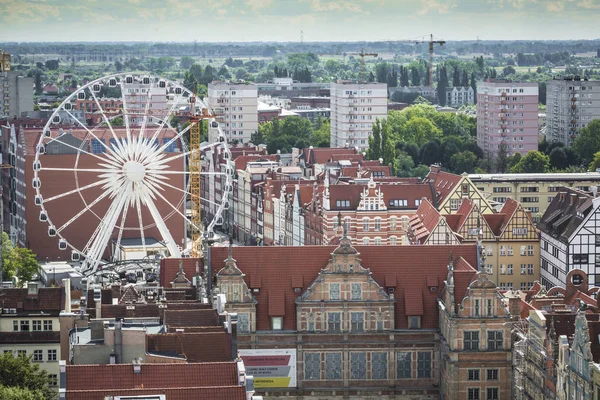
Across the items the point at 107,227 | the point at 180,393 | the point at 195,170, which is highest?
the point at 195,170

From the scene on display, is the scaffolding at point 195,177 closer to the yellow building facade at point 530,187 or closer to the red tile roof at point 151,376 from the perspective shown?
the yellow building facade at point 530,187

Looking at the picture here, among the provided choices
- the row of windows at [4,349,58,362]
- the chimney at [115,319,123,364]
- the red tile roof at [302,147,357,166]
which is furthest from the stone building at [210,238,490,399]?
the red tile roof at [302,147,357,166]

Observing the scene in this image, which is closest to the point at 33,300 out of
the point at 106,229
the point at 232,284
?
the point at 232,284

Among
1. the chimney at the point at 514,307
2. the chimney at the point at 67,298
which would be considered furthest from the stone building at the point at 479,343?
the chimney at the point at 67,298

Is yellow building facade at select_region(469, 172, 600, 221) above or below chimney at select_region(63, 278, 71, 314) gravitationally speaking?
above

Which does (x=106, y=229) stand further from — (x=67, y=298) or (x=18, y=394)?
(x=18, y=394)

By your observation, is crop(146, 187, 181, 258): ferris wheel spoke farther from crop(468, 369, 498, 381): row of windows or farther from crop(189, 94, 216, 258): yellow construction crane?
crop(468, 369, 498, 381): row of windows

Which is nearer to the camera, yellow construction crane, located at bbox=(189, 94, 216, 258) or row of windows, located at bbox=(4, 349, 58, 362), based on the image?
row of windows, located at bbox=(4, 349, 58, 362)
